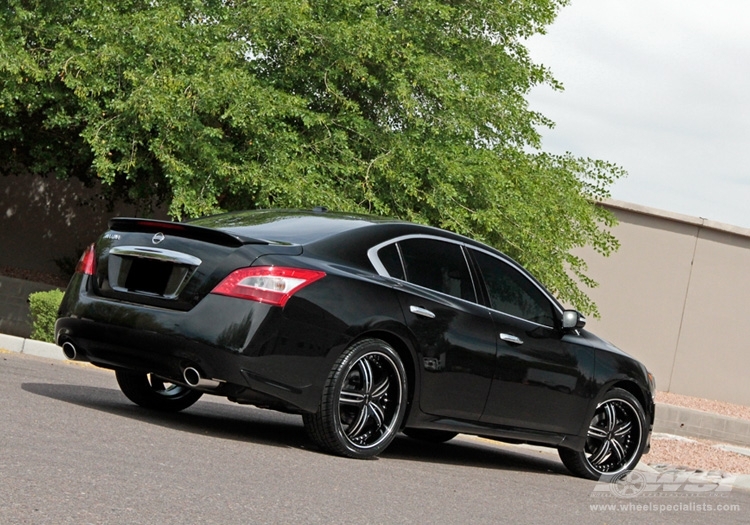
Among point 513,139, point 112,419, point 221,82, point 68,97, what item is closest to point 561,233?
point 513,139

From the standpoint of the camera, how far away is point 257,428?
Answer: 8492 mm

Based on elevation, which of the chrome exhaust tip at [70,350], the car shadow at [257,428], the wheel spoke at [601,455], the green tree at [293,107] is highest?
the green tree at [293,107]

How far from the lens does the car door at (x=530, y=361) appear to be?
800cm

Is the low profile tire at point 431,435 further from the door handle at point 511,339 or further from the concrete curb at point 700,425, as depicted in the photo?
the concrete curb at point 700,425

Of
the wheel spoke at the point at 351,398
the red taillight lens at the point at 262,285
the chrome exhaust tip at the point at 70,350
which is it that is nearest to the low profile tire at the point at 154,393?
the chrome exhaust tip at the point at 70,350

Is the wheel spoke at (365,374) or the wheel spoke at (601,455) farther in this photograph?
the wheel spoke at (601,455)

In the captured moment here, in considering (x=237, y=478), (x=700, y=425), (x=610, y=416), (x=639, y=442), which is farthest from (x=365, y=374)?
(x=700, y=425)

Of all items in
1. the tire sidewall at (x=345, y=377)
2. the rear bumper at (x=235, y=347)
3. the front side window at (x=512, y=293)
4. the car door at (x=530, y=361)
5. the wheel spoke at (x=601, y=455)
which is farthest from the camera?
the wheel spoke at (x=601, y=455)

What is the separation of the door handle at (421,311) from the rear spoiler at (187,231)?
105 centimetres

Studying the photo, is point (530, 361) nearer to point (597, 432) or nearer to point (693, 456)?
point (597, 432)

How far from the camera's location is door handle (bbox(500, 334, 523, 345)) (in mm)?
8016

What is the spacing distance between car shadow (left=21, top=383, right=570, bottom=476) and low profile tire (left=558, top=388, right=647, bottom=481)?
0.32 meters

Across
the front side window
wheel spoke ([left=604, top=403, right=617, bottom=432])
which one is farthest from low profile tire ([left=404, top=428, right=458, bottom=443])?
the front side window

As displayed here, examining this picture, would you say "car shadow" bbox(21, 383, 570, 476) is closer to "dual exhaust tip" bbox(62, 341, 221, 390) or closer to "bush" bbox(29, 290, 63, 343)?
"dual exhaust tip" bbox(62, 341, 221, 390)
